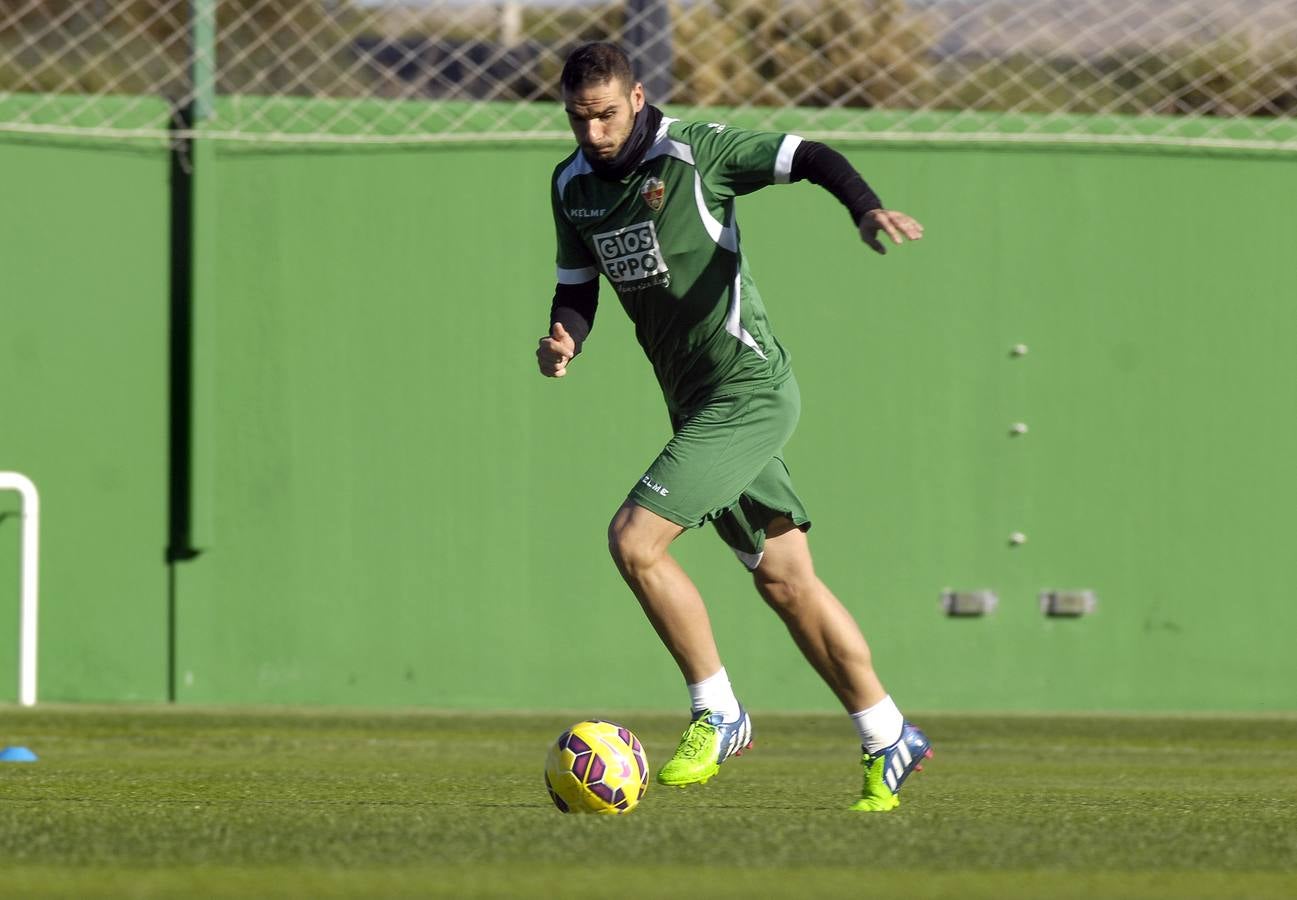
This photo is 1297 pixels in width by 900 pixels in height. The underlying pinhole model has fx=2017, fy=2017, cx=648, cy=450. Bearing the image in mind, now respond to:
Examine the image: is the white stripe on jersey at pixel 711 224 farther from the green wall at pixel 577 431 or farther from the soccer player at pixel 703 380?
the green wall at pixel 577 431

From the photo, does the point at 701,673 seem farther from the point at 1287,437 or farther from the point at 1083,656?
the point at 1287,437

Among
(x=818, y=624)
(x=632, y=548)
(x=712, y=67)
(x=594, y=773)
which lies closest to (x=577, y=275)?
(x=632, y=548)

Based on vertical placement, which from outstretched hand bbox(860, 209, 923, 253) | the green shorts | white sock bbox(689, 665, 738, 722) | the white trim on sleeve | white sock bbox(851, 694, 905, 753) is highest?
outstretched hand bbox(860, 209, 923, 253)

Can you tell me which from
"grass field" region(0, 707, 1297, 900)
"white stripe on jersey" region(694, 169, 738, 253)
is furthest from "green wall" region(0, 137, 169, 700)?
"white stripe on jersey" region(694, 169, 738, 253)

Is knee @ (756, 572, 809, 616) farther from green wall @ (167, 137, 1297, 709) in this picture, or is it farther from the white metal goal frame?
the white metal goal frame

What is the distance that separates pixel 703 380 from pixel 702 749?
0.95 m

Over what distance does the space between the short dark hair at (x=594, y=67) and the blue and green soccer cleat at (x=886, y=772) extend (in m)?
1.78

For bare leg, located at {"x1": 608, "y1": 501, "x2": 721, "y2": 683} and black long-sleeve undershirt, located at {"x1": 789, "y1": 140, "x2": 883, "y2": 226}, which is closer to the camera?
black long-sleeve undershirt, located at {"x1": 789, "y1": 140, "x2": 883, "y2": 226}

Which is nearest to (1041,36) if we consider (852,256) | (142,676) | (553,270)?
(852,256)

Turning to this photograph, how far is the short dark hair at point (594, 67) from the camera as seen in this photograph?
16.4 ft

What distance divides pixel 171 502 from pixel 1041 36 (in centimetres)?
509

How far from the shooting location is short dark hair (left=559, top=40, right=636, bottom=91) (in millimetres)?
4996

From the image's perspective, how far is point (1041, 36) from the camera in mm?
10633

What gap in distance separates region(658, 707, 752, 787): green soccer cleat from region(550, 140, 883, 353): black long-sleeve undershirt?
1.04 m
